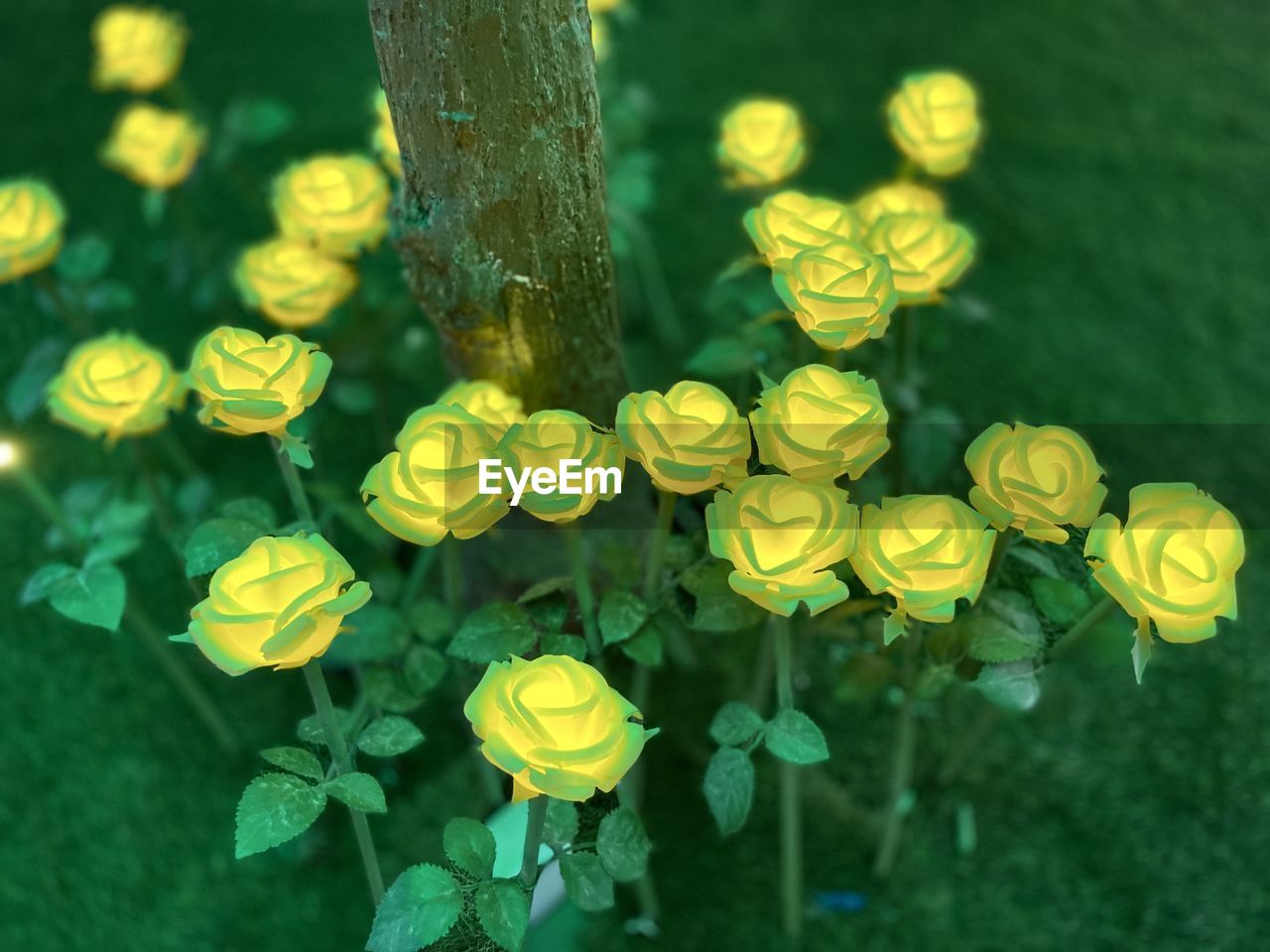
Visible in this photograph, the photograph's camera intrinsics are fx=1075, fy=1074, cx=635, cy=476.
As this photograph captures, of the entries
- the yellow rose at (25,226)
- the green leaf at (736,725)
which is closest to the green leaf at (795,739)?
the green leaf at (736,725)

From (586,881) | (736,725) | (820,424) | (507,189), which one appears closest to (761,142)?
(507,189)

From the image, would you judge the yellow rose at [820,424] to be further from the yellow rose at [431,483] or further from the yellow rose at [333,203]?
the yellow rose at [333,203]

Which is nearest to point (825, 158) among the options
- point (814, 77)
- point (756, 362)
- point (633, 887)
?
point (814, 77)

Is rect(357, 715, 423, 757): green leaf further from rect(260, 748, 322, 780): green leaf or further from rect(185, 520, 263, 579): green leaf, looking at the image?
rect(185, 520, 263, 579): green leaf

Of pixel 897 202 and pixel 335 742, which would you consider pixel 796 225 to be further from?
pixel 335 742

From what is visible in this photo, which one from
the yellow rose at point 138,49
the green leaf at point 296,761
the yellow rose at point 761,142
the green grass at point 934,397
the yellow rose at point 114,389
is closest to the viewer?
the green leaf at point 296,761

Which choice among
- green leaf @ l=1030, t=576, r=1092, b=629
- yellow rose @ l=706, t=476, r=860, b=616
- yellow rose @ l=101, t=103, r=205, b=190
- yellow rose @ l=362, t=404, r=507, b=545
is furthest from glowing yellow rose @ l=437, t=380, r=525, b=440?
yellow rose @ l=101, t=103, r=205, b=190
